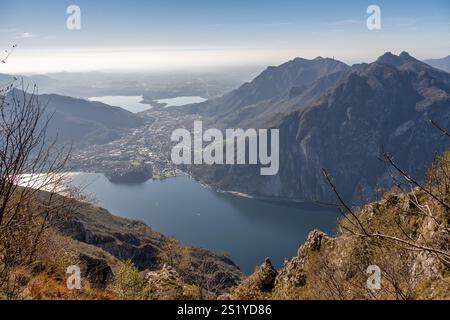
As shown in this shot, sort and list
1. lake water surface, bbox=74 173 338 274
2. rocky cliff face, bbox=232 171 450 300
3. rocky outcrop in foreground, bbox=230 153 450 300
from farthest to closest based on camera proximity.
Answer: lake water surface, bbox=74 173 338 274
rocky cliff face, bbox=232 171 450 300
rocky outcrop in foreground, bbox=230 153 450 300

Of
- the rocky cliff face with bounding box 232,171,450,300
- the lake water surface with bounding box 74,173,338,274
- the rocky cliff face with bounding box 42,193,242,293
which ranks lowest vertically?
the lake water surface with bounding box 74,173,338,274

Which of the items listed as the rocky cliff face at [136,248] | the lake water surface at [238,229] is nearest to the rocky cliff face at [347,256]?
the rocky cliff face at [136,248]

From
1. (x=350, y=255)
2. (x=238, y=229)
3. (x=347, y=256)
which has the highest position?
(x=350, y=255)

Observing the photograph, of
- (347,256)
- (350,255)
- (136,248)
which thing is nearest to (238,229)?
(136,248)

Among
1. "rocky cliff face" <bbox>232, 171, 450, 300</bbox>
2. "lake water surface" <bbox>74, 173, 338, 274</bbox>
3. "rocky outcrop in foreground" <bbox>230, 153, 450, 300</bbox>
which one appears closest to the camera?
"rocky outcrop in foreground" <bbox>230, 153, 450, 300</bbox>

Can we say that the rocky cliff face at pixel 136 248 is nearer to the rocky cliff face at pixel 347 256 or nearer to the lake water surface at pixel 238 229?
the rocky cliff face at pixel 347 256

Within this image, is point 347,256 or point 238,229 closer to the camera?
point 347,256

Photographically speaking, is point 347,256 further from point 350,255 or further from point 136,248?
point 136,248

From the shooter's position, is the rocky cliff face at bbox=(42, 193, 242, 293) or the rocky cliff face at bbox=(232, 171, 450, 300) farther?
the rocky cliff face at bbox=(42, 193, 242, 293)

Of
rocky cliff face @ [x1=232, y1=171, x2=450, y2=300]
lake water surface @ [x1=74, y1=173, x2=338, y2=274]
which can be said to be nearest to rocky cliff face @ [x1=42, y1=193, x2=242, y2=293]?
rocky cliff face @ [x1=232, y1=171, x2=450, y2=300]

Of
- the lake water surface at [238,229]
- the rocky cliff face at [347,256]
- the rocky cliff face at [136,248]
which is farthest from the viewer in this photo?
the lake water surface at [238,229]

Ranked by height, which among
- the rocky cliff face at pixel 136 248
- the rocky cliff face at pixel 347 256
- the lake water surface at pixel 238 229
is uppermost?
the rocky cliff face at pixel 347 256

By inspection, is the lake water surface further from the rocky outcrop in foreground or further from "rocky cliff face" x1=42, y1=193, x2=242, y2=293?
the rocky outcrop in foreground
